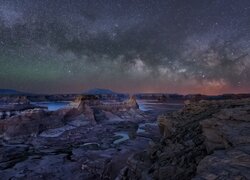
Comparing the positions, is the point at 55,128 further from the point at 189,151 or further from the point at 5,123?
the point at 189,151

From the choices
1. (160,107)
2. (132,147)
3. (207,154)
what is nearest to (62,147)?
(132,147)

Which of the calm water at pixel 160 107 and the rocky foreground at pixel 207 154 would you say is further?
the calm water at pixel 160 107

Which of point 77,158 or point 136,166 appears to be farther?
point 77,158

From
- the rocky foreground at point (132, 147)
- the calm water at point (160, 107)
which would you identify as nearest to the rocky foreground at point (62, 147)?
the rocky foreground at point (132, 147)

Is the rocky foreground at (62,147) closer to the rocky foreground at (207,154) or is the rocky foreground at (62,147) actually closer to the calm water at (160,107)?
the rocky foreground at (207,154)

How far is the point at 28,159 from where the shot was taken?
26078 millimetres

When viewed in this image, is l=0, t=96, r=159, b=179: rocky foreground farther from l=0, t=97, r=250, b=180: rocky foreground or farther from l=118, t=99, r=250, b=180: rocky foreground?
l=118, t=99, r=250, b=180: rocky foreground

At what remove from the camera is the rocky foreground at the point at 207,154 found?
25.3ft

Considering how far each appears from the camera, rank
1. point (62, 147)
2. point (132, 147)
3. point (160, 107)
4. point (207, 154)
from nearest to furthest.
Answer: point (207, 154) → point (132, 147) → point (62, 147) → point (160, 107)

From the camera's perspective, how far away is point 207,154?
10234 millimetres

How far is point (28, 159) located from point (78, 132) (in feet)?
54.6

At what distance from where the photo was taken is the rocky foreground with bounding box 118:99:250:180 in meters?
7.71

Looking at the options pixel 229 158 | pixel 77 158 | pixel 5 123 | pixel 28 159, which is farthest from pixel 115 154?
pixel 5 123

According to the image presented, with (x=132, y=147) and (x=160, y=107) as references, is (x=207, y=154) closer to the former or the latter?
(x=132, y=147)
